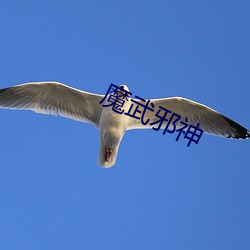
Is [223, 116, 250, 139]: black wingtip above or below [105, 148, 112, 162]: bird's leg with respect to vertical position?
above

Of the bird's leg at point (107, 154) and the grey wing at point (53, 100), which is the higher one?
the grey wing at point (53, 100)

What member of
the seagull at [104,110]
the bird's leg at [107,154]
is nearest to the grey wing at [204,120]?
the seagull at [104,110]

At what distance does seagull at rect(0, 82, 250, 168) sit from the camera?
29.4ft

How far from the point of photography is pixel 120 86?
895cm

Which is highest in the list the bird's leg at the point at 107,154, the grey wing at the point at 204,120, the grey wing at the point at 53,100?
the grey wing at the point at 204,120

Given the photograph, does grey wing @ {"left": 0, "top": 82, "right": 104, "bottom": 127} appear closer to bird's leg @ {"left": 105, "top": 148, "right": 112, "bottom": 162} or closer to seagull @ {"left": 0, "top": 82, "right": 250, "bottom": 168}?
seagull @ {"left": 0, "top": 82, "right": 250, "bottom": 168}

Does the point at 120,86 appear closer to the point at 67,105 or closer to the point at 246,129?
the point at 67,105

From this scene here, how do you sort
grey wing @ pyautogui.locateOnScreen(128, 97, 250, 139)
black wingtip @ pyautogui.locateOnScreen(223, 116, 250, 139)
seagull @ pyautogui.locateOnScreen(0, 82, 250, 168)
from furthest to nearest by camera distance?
black wingtip @ pyautogui.locateOnScreen(223, 116, 250, 139), grey wing @ pyautogui.locateOnScreen(128, 97, 250, 139), seagull @ pyautogui.locateOnScreen(0, 82, 250, 168)

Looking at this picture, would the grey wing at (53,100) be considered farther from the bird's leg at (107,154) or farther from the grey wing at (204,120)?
the grey wing at (204,120)

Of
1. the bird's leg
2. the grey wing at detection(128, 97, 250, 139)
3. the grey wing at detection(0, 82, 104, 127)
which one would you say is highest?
the grey wing at detection(128, 97, 250, 139)

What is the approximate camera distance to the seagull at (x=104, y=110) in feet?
29.4

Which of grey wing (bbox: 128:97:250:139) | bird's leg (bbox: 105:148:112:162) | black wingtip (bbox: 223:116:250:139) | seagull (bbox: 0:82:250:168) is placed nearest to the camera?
seagull (bbox: 0:82:250:168)

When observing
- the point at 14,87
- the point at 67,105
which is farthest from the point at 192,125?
the point at 14,87

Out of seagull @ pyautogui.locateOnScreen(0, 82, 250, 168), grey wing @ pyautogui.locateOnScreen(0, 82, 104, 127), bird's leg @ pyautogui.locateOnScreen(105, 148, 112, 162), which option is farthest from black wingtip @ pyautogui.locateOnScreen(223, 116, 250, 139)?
grey wing @ pyautogui.locateOnScreen(0, 82, 104, 127)
